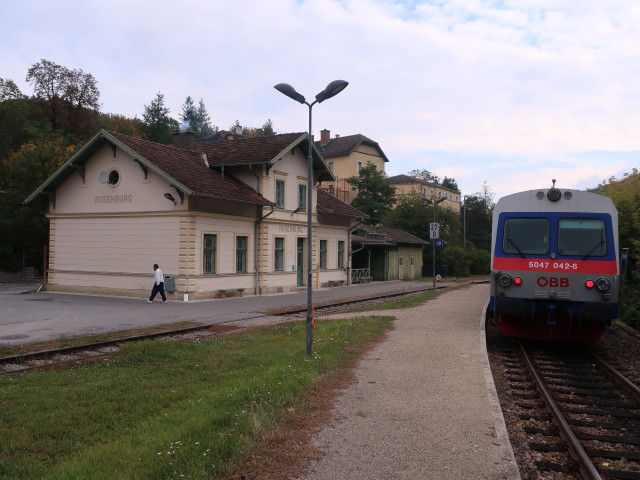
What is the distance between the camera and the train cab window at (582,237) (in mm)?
11008

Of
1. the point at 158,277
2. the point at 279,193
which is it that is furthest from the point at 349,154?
the point at 158,277

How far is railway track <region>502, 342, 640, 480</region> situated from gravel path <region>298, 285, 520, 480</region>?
487 millimetres

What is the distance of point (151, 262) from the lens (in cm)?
2245

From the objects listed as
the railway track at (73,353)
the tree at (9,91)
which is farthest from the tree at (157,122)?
the railway track at (73,353)

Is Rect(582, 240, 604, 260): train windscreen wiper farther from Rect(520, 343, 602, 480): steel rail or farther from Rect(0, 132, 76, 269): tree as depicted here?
Answer: Rect(0, 132, 76, 269): tree

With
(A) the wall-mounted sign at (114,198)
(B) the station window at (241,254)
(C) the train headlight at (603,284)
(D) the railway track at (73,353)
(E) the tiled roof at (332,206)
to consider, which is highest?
(E) the tiled roof at (332,206)

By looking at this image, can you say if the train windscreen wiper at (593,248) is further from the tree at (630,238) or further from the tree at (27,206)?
the tree at (27,206)

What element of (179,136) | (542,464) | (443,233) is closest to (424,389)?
(542,464)

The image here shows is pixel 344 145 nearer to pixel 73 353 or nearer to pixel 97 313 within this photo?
pixel 97 313

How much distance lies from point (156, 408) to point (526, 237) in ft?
26.7

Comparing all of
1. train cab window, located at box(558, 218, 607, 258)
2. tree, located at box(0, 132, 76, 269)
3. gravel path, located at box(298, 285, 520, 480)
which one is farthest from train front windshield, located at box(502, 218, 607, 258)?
tree, located at box(0, 132, 76, 269)

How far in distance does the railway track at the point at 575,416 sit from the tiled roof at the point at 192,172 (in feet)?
47.9

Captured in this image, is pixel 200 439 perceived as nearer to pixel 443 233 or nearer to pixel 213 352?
pixel 213 352

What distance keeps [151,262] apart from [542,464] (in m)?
19.4
